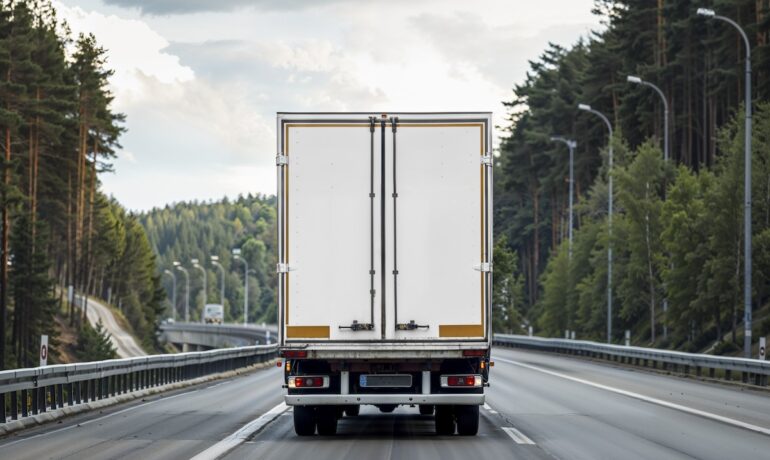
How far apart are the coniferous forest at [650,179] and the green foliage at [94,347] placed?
27110 millimetres

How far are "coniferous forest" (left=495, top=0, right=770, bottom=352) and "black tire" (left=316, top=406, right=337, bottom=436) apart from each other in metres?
30.8

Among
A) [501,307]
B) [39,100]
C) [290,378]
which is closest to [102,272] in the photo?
[501,307]

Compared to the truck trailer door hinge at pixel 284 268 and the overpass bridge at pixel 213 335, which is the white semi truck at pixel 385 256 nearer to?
the truck trailer door hinge at pixel 284 268

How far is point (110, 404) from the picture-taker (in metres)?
24.5

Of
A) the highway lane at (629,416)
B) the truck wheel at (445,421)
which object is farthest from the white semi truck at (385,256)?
the highway lane at (629,416)

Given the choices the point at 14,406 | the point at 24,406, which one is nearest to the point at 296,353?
the point at 14,406

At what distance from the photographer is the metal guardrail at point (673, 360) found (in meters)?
31.7

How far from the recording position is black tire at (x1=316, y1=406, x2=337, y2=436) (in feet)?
58.9

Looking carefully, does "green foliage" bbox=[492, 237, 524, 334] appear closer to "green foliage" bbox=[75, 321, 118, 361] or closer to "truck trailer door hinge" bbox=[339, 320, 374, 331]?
"green foliage" bbox=[75, 321, 118, 361]

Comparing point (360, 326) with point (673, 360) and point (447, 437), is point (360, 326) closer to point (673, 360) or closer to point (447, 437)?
point (447, 437)

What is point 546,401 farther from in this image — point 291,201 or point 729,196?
point 729,196

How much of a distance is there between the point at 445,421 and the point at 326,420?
1.60 m

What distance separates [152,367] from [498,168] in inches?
4957

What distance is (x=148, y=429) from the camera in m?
18.9
